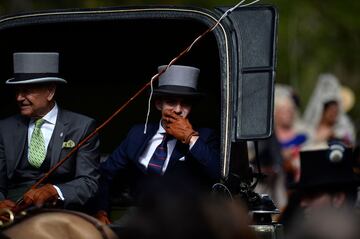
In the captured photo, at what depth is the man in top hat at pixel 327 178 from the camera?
1155cm

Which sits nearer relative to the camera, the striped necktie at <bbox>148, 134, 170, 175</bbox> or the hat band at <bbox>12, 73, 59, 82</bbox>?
the hat band at <bbox>12, 73, 59, 82</bbox>

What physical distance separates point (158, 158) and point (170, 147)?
11 cm

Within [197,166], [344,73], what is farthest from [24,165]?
[344,73]

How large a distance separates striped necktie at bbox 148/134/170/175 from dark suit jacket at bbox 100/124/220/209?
0.06m

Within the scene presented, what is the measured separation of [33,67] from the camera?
364 inches

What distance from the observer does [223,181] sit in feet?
27.5

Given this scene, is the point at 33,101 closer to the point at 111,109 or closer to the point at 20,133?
the point at 20,133

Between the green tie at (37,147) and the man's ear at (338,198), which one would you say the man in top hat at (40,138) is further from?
the man's ear at (338,198)

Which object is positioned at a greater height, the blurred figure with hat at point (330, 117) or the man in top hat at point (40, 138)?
the man in top hat at point (40, 138)

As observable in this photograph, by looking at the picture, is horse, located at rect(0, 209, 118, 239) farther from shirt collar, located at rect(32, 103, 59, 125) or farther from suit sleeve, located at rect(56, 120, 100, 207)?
shirt collar, located at rect(32, 103, 59, 125)

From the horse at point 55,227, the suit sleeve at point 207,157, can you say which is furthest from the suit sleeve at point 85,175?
the horse at point 55,227

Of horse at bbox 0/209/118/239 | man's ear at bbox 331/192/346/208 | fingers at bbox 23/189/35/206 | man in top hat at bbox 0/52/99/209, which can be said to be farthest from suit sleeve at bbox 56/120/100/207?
man's ear at bbox 331/192/346/208

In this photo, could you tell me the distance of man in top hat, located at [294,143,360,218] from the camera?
11.5m

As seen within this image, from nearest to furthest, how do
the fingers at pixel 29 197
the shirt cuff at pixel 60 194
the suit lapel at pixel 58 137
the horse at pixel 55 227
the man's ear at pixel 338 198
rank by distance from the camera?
the horse at pixel 55 227, the fingers at pixel 29 197, the shirt cuff at pixel 60 194, the suit lapel at pixel 58 137, the man's ear at pixel 338 198
